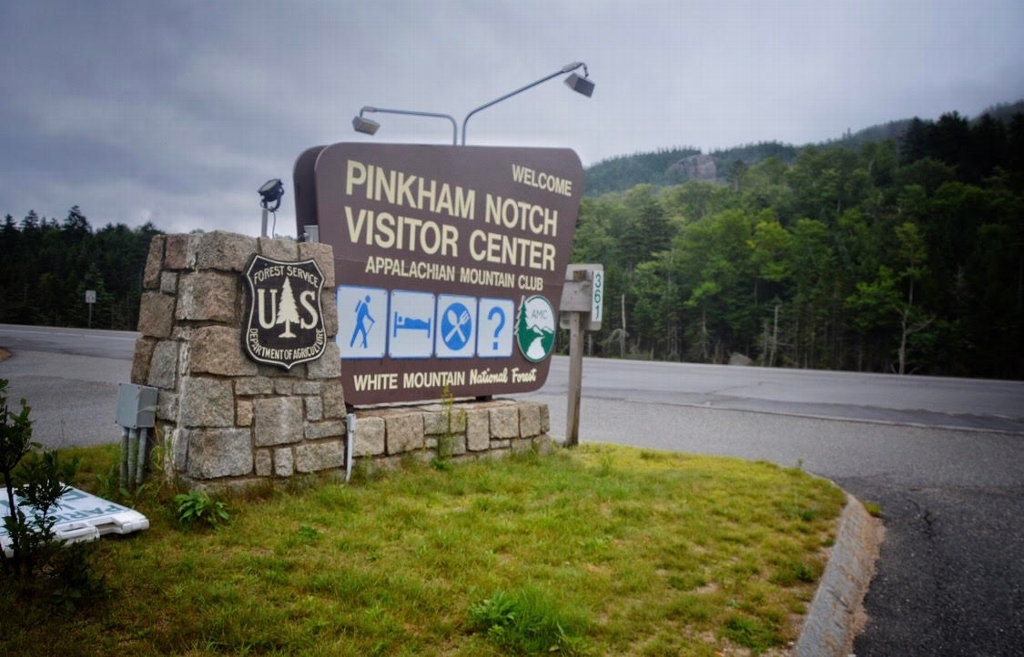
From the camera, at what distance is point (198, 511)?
3.92 m

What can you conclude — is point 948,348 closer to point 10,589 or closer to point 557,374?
point 557,374

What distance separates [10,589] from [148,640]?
0.76 meters

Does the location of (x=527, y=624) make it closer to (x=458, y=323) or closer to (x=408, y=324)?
(x=408, y=324)

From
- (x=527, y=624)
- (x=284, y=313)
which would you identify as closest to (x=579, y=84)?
(x=284, y=313)

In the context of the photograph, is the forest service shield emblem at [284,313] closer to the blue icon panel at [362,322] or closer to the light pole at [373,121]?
the blue icon panel at [362,322]

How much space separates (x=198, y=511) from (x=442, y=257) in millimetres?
3268

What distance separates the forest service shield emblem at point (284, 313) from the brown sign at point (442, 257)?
0.58 m

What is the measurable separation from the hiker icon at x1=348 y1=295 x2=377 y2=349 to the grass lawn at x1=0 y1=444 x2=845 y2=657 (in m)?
1.20

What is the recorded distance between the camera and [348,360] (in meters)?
5.54

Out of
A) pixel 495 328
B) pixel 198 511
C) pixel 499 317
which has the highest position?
pixel 499 317

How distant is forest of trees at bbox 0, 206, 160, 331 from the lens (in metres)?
50.1

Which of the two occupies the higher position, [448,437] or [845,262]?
[845,262]

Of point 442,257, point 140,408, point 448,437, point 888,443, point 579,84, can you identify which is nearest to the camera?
point 140,408

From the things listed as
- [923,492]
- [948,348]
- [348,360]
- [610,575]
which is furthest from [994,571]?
[948,348]
